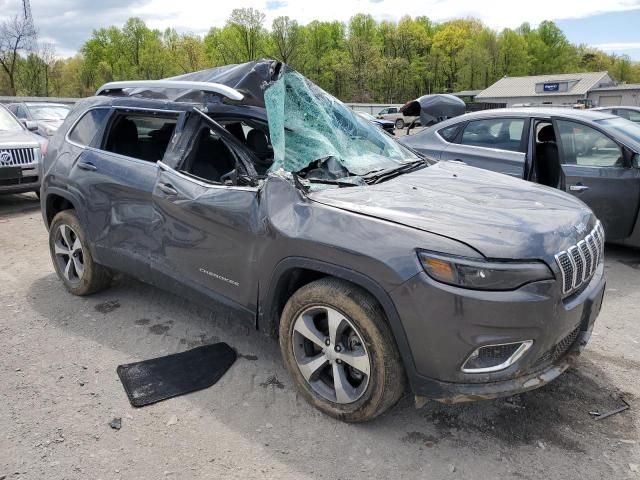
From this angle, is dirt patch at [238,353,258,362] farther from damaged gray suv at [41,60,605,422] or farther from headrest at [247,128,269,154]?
headrest at [247,128,269,154]

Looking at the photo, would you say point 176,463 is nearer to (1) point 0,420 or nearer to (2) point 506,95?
(1) point 0,420

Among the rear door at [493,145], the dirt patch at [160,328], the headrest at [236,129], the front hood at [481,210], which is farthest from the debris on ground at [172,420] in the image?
the rear door at [493,145]

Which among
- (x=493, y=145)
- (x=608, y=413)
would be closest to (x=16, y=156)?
(x=493, y=145)

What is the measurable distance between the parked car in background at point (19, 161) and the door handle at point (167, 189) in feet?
19.1

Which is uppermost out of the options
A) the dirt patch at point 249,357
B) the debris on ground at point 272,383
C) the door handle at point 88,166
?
the door handle at point 88,166

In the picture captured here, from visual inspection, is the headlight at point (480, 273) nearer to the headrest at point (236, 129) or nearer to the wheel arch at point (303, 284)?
the wheel arch at point (303, 284)

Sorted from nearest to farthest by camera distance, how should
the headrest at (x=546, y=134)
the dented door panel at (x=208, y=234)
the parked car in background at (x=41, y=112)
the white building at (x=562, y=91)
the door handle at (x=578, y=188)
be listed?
the dented door panel at (x=208, y=234)
the door handle at (x=578, y=188)
the headrest at (x=546, y=134)
the parked car in background at (x=41, y=112)
the white building at (x=562, y=91)

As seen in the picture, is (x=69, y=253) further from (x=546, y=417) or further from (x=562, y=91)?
(x=562, y=91)

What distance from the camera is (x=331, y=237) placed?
8.58ft

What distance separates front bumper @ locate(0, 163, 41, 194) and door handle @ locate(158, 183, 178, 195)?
19.3 ft

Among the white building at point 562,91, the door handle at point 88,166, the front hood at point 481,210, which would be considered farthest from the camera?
the white building at point 562,91

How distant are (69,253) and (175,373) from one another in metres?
1.84

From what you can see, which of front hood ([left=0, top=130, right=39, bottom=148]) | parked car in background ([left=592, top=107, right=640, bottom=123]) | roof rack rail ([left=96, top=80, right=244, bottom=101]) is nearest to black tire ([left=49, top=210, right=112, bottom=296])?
roof rack rail ([left=96, top=80, right=244, bottom=101])

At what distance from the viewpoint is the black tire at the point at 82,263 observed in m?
4.32
